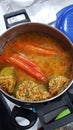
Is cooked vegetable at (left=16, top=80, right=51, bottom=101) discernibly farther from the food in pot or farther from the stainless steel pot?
the stainless steel pot

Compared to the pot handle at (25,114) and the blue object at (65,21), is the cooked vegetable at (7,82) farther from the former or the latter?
the blue object at (65,21)

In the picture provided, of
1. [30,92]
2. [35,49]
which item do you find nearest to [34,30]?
[35,49]

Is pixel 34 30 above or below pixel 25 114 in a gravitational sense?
above

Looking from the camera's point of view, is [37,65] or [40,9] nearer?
[37,65]

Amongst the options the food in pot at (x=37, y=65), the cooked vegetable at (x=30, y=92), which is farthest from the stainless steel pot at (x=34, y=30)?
the cooked vegetable at (x=30, y=92)

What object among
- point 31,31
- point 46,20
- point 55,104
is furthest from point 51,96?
point 46,20

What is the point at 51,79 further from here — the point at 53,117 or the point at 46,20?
the point at 46,20

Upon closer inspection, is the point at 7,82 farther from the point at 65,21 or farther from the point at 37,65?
the point at 65,21
